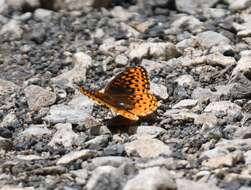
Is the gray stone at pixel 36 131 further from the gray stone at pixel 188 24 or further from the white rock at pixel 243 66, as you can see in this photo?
the gray stone at pixel 188 24

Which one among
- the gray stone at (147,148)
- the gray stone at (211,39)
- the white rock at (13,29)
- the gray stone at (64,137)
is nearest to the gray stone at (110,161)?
the gray stone at (147,148)

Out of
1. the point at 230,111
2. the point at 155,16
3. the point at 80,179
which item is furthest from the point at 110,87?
the point at 155,16

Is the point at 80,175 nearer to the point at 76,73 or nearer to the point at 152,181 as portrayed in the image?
the point at 152,181

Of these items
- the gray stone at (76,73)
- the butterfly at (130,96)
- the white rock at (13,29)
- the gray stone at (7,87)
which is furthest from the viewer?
the white rock at (13,29)

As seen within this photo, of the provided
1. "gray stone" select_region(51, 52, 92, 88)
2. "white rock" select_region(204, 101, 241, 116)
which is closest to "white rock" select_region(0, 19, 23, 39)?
"gray stone" select_region(51, 52, 92, 88)

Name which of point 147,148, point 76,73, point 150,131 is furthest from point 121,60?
point 147,148

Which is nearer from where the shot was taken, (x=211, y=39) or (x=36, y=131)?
(x=36, y=131)

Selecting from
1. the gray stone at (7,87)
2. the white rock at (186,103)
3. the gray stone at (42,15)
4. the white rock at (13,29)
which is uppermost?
the white rock at (186,103)
